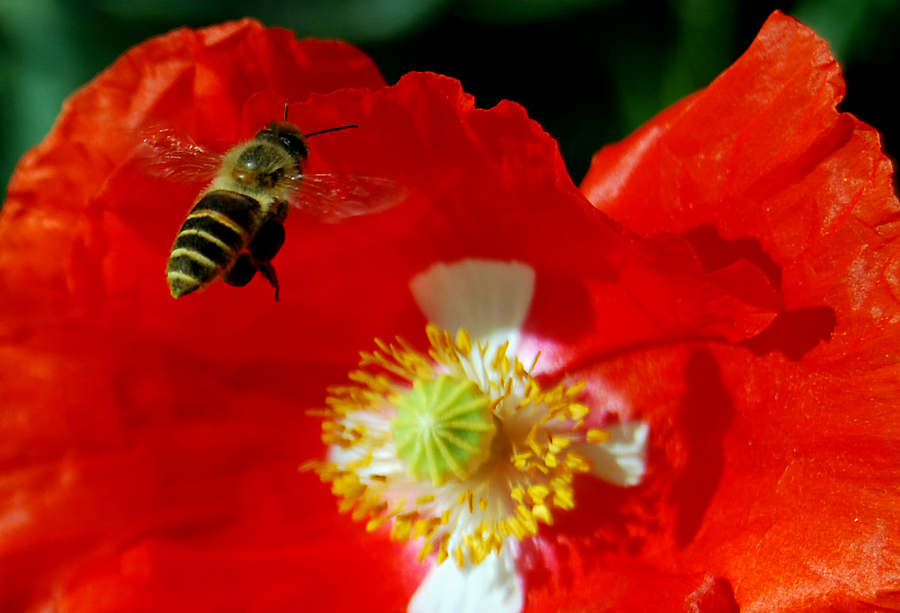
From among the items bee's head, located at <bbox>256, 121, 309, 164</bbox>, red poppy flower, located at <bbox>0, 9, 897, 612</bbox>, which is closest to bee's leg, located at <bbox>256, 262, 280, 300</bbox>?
red poppy flower, located at <bbox>0, 9, 897, 612</bbox>

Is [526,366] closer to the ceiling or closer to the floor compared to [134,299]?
closer to the floor

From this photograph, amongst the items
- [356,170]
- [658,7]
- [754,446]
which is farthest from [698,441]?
[658,7]

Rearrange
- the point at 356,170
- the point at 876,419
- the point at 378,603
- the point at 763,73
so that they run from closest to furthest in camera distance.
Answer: the point at 876,419, the point at 763,73, the point at 356,170, the point at 378,603

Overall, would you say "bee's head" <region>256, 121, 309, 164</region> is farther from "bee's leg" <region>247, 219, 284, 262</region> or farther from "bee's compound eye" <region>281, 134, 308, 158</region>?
"bee's leg" <region>247, 219, 284, 262</region>

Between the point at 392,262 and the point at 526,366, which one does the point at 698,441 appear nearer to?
the point at 526,366

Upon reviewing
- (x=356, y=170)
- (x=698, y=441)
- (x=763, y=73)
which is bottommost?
(x=698, y=441)

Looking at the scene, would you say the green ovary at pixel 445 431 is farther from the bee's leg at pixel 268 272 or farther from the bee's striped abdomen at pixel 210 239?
the bee's striped abdomen at pixel 210 239

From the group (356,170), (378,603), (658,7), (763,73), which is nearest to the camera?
(763,73)

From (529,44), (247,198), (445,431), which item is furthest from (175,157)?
(529,44)
